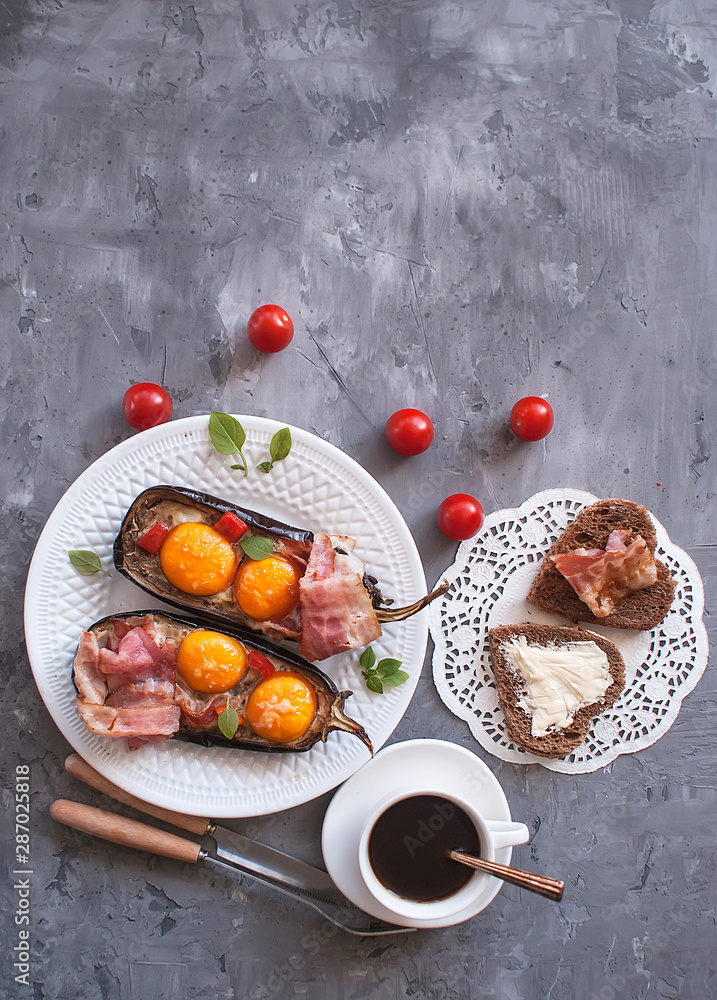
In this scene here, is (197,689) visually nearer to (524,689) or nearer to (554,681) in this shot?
(524,689)

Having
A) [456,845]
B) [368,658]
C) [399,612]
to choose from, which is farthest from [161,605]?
[456,845]

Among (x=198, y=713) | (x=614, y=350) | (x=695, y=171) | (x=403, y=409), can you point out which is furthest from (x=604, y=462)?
(x=198, y=713)

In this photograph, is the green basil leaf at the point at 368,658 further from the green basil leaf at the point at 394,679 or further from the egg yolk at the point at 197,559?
the egg yolk at the point at 197,559

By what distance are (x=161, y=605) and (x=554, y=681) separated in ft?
5.59

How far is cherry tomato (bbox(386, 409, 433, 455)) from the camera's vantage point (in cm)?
285

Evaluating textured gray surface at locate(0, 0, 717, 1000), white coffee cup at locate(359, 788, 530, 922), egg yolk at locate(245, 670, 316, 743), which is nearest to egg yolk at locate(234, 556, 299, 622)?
egg yolk at locate(245, 670, 316, 743)

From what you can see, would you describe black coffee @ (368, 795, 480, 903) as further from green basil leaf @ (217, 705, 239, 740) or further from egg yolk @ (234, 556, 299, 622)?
egg yolk @ (234, 556, 299, 622)

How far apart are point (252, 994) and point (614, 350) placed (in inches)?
128

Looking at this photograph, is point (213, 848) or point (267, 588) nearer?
point (267, 588)

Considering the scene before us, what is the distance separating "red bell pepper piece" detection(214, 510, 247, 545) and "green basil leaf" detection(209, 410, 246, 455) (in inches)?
10.3

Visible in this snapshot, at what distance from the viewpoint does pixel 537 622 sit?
2.97m

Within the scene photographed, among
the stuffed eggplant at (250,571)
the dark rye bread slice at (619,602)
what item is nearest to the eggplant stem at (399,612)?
the stuffed eggplant at (250,571)

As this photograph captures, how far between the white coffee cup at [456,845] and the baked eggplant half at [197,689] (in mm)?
283

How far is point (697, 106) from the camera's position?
3146mm
